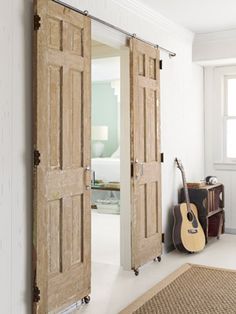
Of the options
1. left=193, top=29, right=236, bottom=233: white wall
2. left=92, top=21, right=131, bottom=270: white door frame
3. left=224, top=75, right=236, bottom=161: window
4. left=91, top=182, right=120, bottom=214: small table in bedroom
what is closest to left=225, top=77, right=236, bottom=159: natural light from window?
left=224, top=75, right=236, bottom=161: window

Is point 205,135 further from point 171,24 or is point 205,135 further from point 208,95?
point 171,24

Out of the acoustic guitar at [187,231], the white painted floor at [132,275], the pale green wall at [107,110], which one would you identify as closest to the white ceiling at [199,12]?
the acoustic guitar at [187,231]

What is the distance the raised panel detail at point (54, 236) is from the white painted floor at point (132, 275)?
44cm

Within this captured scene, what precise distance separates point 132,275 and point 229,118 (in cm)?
292

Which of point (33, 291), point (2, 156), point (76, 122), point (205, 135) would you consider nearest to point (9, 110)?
point (2, 156)

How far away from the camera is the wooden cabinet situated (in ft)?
16.3

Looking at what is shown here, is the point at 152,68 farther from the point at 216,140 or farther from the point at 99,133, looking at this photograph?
the point at 99,133

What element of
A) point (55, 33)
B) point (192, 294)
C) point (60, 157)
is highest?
point (55, 33)

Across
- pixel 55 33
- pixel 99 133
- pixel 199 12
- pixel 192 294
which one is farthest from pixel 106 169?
pixel 55 33

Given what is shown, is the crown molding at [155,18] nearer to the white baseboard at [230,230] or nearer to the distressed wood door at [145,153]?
the distressed wood door at [145,153]

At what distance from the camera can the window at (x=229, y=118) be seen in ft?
19.5

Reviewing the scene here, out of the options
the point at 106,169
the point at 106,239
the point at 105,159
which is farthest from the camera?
the point at 105,159

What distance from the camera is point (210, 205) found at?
515 centimetres

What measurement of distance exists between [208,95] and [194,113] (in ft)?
1.49
